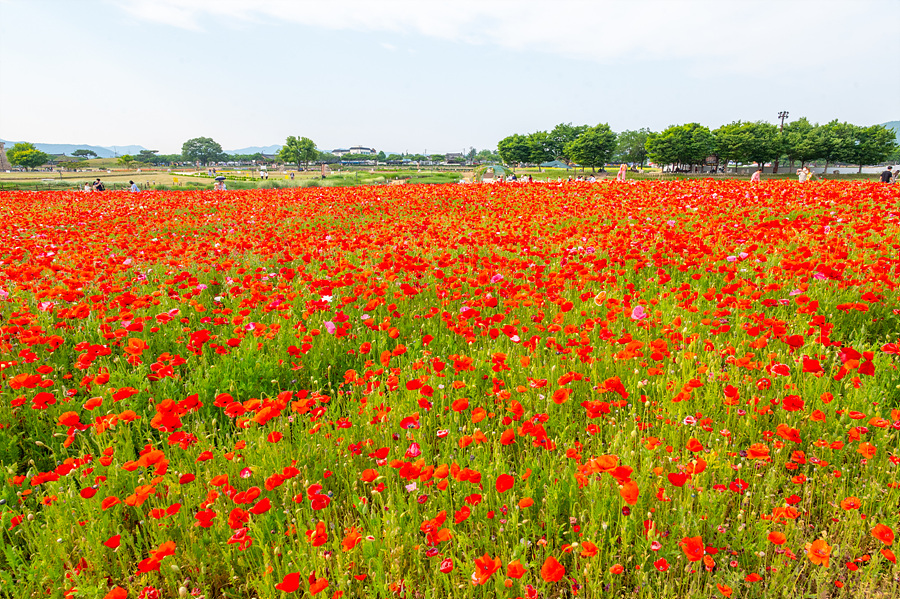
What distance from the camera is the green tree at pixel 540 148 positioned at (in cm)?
11300

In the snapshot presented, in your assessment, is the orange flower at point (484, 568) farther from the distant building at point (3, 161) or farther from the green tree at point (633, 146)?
the distant building at point (3, 161)

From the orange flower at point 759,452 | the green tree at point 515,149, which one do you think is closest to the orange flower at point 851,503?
the orange flower at point 759,452

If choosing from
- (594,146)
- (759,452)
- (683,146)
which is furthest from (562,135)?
(759,452)

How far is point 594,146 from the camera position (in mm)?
89938

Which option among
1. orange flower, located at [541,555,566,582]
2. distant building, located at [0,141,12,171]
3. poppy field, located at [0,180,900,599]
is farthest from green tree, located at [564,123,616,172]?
distant building, located at [0,141,12,171]

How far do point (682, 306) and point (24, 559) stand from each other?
16.0ft

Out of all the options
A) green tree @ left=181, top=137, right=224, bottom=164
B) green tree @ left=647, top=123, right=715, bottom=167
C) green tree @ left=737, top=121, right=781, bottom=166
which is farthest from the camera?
green tree @ left=181, top=137, right=224, bottom=164

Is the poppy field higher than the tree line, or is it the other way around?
the tree line

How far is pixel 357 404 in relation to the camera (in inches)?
129

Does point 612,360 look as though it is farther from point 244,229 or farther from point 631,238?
point 244,229

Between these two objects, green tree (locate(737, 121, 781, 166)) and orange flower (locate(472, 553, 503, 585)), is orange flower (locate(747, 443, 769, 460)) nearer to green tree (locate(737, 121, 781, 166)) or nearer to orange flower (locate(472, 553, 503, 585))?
orange flower (locate(472, 553, 503, 585))

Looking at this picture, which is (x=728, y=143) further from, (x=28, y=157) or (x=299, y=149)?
(x=28, y=157)

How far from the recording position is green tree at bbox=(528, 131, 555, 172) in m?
113

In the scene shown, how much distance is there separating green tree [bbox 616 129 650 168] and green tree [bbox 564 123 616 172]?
1230 inches
